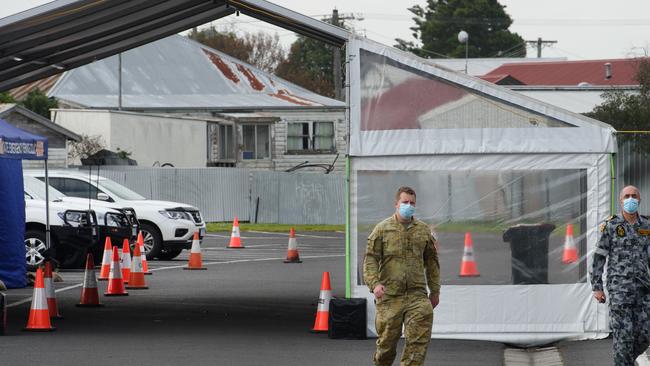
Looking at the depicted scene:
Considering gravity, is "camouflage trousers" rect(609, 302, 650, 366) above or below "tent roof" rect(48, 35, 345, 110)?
below

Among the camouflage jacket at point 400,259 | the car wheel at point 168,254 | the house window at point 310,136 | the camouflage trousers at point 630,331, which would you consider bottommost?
the car wheel at point 168,254

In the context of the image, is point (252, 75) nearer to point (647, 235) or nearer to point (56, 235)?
point (56, 235)

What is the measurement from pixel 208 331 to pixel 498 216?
11.7 ft

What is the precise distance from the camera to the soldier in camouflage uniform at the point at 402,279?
1007 cm

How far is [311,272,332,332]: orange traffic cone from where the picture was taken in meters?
14.2

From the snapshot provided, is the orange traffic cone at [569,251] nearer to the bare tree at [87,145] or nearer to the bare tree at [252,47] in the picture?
the bare tree at [87,145]

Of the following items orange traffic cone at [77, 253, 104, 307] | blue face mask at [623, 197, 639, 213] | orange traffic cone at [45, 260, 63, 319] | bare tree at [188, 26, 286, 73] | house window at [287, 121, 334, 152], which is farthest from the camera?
bare tree at [188, 26, 286, 73]

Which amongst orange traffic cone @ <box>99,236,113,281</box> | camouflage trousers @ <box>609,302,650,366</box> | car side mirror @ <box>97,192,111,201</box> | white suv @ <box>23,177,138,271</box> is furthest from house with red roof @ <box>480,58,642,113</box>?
camouflage trousers @ <box>609,302,650,366</box>

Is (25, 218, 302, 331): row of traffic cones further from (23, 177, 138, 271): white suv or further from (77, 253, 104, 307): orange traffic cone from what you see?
(23, 177, 138, 271): white suv

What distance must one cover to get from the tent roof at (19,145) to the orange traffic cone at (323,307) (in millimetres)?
4748

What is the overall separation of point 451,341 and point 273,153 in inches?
1711

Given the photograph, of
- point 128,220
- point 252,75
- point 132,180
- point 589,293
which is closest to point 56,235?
point 128,220

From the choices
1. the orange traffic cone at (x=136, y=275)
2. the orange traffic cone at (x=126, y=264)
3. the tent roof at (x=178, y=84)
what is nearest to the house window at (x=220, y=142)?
the tent roof at (x=178, y=84)

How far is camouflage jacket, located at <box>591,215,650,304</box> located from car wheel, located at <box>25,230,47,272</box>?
13.7 metres
